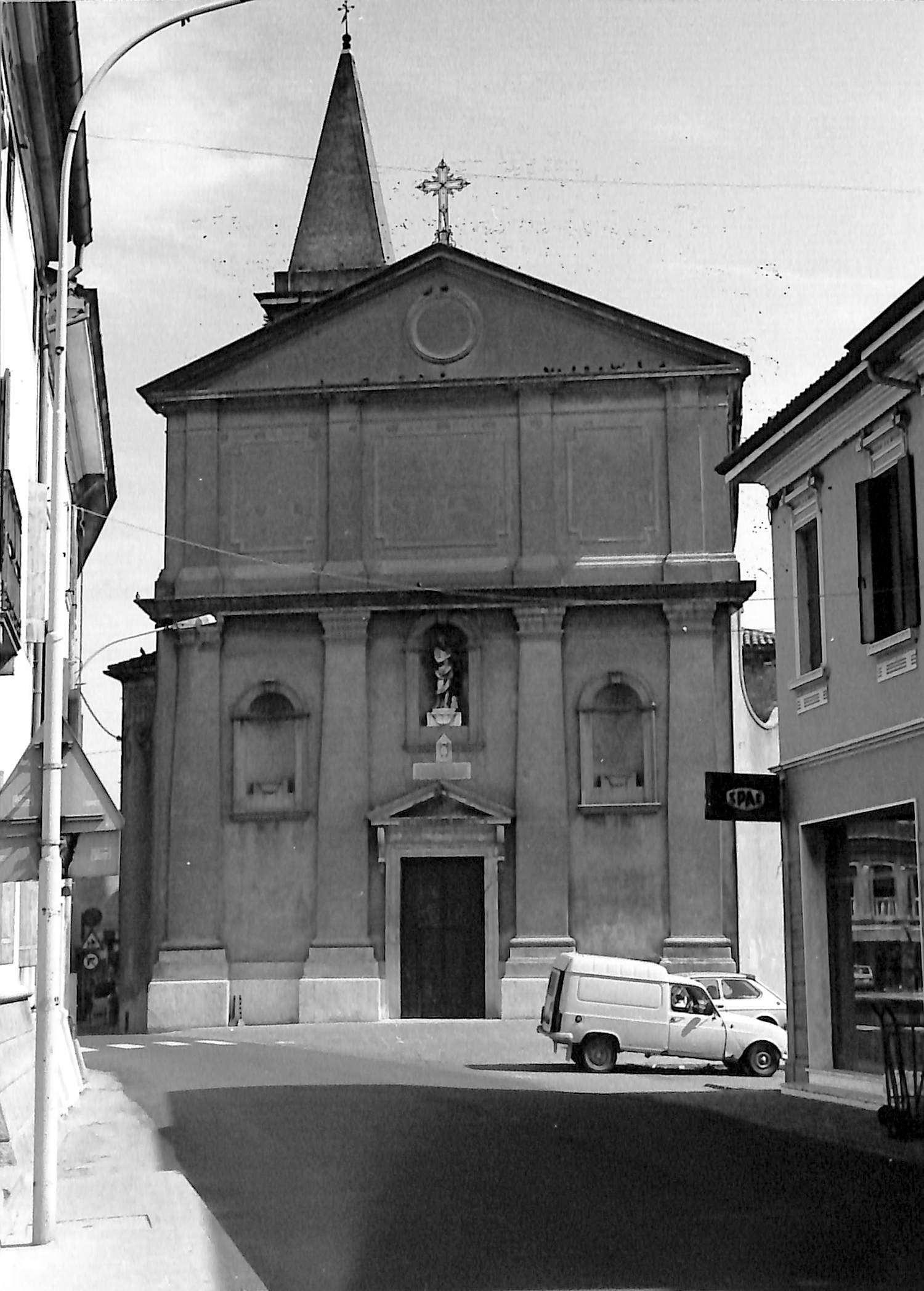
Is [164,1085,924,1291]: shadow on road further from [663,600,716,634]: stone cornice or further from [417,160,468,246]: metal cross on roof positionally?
[417,160,468,246]: metal cross on roof

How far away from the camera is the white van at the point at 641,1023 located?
2617cm

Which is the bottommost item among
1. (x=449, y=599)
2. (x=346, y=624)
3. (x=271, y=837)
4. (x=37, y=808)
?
(x=37, y=808)

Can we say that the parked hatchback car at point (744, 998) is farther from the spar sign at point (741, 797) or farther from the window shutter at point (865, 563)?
the window shutter at point (865, 563)

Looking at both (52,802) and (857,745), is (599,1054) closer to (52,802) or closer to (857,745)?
(857,745)

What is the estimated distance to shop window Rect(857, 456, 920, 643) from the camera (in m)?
18.8

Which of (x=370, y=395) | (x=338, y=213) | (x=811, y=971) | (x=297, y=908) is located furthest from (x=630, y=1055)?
(x=338, y=213)

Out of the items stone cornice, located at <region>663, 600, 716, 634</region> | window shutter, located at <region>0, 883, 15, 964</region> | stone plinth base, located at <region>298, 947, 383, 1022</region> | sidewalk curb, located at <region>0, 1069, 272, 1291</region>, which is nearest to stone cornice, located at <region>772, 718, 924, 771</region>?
sidewalk curb, located at <region>0, 1069, 272, 1291</region>

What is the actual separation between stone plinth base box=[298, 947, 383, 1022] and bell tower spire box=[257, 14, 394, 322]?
18719mm

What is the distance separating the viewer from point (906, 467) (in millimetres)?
19031

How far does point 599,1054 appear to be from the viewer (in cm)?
2622

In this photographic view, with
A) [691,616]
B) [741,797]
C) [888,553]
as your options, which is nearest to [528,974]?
[691,616]

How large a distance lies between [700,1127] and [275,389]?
25409 millimetres

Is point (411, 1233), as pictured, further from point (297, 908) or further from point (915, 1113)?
point (297, 908)

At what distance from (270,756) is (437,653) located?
413 centimetres
